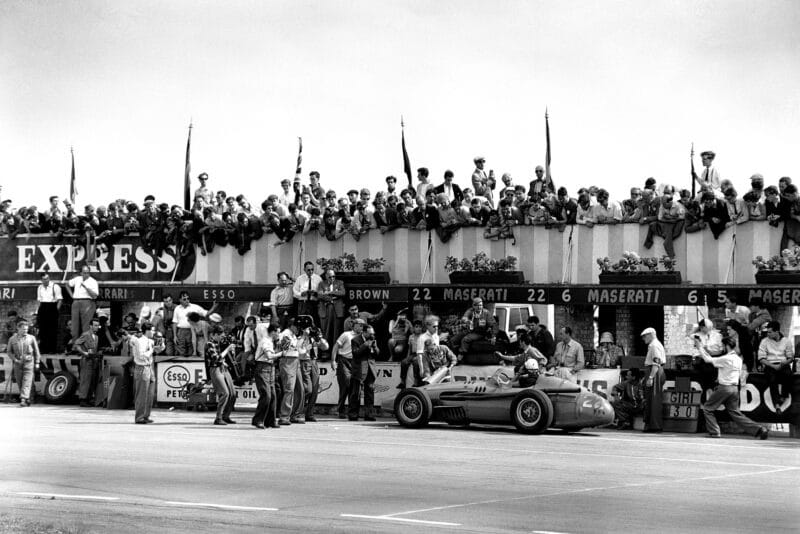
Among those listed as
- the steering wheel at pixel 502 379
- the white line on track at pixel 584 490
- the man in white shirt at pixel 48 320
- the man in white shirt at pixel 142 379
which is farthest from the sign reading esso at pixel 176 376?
the white line on track at pixel 584 490

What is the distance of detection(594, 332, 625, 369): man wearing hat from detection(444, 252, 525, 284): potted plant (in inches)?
95.0

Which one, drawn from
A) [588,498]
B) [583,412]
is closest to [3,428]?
[583,412]

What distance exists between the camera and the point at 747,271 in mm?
22172

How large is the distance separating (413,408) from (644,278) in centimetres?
498

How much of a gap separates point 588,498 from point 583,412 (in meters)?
7.43

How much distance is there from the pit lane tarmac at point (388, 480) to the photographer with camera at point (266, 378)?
2.13 feet

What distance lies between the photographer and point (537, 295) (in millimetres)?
23750

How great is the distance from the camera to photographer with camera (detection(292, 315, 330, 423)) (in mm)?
21891

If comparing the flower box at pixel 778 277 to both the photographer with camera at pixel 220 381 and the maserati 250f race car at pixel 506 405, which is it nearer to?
the maserati 250f race car at pixel 506 405

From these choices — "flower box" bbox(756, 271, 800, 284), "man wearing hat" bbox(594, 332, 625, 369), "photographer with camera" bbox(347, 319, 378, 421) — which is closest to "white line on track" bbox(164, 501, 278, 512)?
"photographer with camera" bbox(347, 319, 378, 421)

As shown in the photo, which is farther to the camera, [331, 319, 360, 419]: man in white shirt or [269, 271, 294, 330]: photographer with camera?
Result: [269, 271, 294, 330]: photographer with camera

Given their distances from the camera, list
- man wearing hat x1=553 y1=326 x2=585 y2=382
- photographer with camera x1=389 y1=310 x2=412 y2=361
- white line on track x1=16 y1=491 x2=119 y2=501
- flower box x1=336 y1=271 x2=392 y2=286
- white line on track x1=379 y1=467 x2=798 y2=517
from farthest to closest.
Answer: flower box x1=336 y1=271 x2=392 y2=286 → photographer with camera x1=389 y1=310 x2=412 y2=361 → man wearing hat x1=553 y1=326 x2=585 y2=382 → white line on track x1=16 y1=491 x2=119 y2=501 → white line on track x1=379 y1=467 x2=798 y2=517

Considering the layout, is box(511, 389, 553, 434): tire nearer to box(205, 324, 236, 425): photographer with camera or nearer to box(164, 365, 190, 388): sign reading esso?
box(205, 324, 236, 425): photographer with camera

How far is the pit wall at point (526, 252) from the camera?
73.3ft
